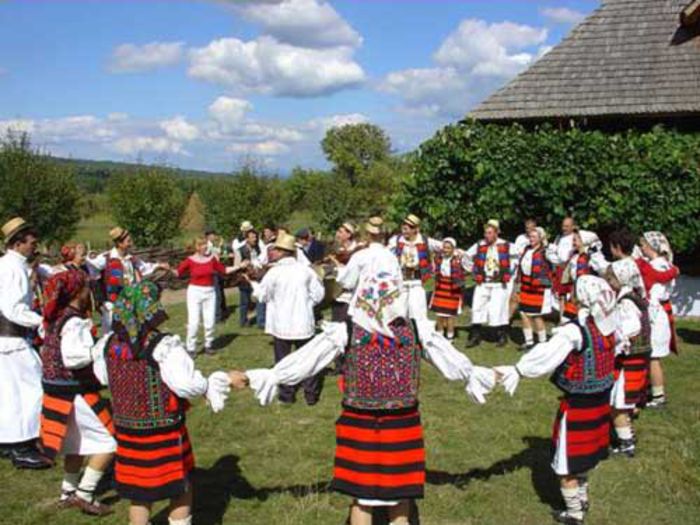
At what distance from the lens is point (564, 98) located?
14688mm

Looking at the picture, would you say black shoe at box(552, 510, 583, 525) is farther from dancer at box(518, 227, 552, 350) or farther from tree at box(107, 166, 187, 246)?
tree at box(107, 166, 187, 246)

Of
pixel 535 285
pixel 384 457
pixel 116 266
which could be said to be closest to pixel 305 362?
pixel 384 457

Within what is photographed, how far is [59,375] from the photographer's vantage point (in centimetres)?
501

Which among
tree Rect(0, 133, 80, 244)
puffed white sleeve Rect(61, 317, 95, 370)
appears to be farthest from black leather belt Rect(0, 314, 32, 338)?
tree Rect(0, 133, 80, 244)

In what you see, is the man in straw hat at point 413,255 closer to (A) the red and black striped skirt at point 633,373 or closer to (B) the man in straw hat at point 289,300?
(B) the man in straw hat at point 289,300

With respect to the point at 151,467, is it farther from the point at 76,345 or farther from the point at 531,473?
the point at 531,473

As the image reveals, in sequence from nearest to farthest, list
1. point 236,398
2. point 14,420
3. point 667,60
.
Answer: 1. point 14,420
2. point 236,398
3. point 667,60

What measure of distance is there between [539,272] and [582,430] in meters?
5.65

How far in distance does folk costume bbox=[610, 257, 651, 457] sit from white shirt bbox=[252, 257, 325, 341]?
3358 mm

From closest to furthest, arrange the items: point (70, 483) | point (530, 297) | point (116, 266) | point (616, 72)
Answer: point (70, 483)
point (116, 266)
point (530, 297)
point (616, 72)

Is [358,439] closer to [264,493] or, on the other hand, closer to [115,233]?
[264,493]

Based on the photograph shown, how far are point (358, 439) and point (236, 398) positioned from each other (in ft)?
14.1

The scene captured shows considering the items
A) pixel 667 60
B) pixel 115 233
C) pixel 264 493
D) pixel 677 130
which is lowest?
pixel 264 493

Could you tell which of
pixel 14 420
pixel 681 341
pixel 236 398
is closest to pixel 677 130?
pixel 681 341
